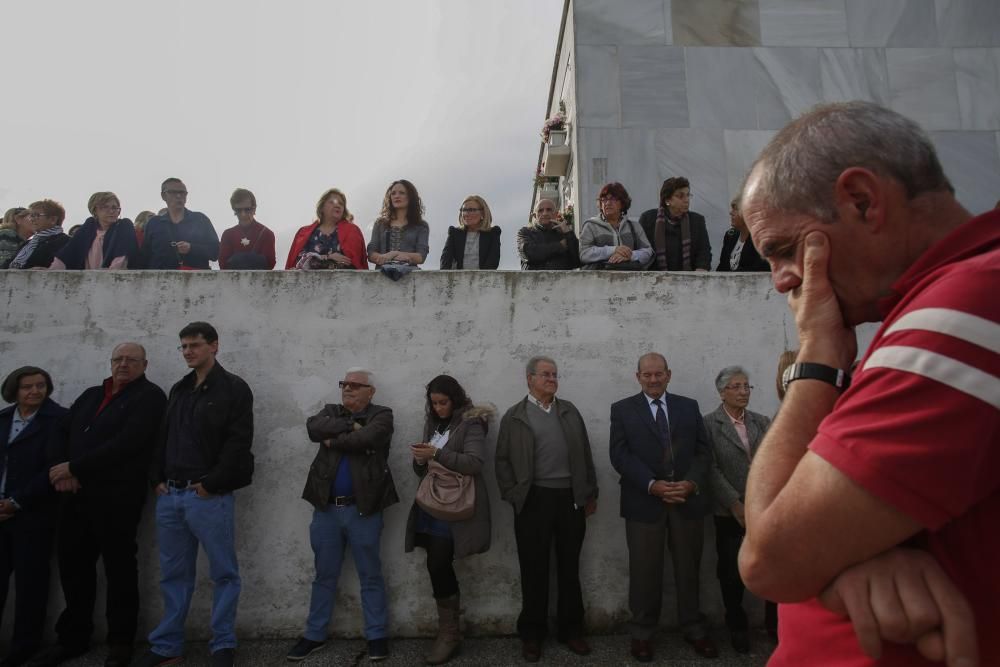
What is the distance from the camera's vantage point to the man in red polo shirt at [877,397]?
2.34ft

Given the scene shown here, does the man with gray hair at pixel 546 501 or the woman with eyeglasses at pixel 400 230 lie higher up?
the woman with eyeglasses at pixel 400 230

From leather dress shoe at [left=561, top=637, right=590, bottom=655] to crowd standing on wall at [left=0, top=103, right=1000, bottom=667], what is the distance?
0.07 feet

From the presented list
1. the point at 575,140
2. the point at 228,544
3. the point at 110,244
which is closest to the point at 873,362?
the point at 228,544

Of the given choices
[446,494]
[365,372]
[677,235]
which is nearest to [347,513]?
[446,494]

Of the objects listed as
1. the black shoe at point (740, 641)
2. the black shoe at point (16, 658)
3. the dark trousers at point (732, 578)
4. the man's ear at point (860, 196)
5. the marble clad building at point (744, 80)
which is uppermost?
the marble clad building at point (744, 80)

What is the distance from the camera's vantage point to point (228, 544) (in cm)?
467

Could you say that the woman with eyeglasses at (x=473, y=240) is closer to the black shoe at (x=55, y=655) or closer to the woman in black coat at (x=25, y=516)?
the woman in black coat at (x=25, y=516)

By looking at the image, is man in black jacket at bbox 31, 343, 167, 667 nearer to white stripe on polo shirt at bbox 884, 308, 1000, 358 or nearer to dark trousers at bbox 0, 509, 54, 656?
dark trousers at bbox 0, 509, 54, 656

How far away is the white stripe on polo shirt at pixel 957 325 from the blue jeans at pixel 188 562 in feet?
15.6

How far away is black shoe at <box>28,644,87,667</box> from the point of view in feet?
14.8

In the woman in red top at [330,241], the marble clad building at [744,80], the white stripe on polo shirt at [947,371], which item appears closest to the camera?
the white stripe on polo shirt at [947,371]

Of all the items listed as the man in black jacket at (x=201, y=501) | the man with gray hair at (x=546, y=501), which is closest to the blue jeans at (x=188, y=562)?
the man in black jacket at (x=201, y=501)

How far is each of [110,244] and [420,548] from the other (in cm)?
403

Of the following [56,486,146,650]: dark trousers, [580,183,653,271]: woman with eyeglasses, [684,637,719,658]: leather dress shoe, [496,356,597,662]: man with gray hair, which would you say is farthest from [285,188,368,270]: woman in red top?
[684,637,719,658]: leather dress shoe
